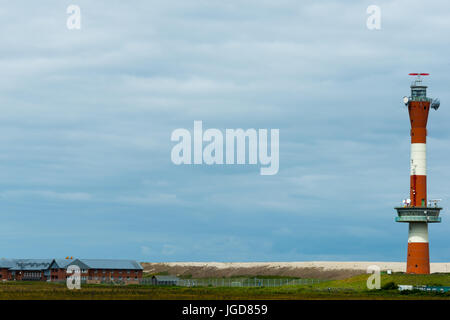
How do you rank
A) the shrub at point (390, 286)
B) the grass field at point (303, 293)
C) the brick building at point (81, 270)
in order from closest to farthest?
the grass field at point (303, 293) → the shrub at point (390, 286) → the brick building at point (81, 270)

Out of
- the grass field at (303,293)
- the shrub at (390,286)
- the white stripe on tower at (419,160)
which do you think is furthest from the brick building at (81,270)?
the white stripe on tower at (419,160)

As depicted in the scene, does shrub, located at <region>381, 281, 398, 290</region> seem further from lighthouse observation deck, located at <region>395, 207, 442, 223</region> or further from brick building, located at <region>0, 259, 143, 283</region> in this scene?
brick building, located at <region>0, 259, 143, 283</region>

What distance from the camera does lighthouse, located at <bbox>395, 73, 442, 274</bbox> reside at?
12619 cm

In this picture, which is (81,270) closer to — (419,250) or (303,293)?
(303,293)

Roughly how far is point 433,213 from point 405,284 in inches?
520

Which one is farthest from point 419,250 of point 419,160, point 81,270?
point 81,270

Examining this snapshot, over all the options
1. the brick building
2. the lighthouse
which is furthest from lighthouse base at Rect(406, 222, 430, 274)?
the brick building

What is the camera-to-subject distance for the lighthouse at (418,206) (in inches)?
4968

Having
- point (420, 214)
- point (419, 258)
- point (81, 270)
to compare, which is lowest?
point (81, 270)

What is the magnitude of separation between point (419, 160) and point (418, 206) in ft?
25.2

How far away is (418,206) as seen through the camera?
125625 millimetres

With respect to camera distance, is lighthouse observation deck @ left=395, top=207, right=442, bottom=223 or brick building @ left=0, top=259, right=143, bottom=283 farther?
brick building @ left=0, top=259, right=143, bottom=283

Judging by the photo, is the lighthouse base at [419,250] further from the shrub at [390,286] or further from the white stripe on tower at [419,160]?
the white stripe on tower at [419,160]
